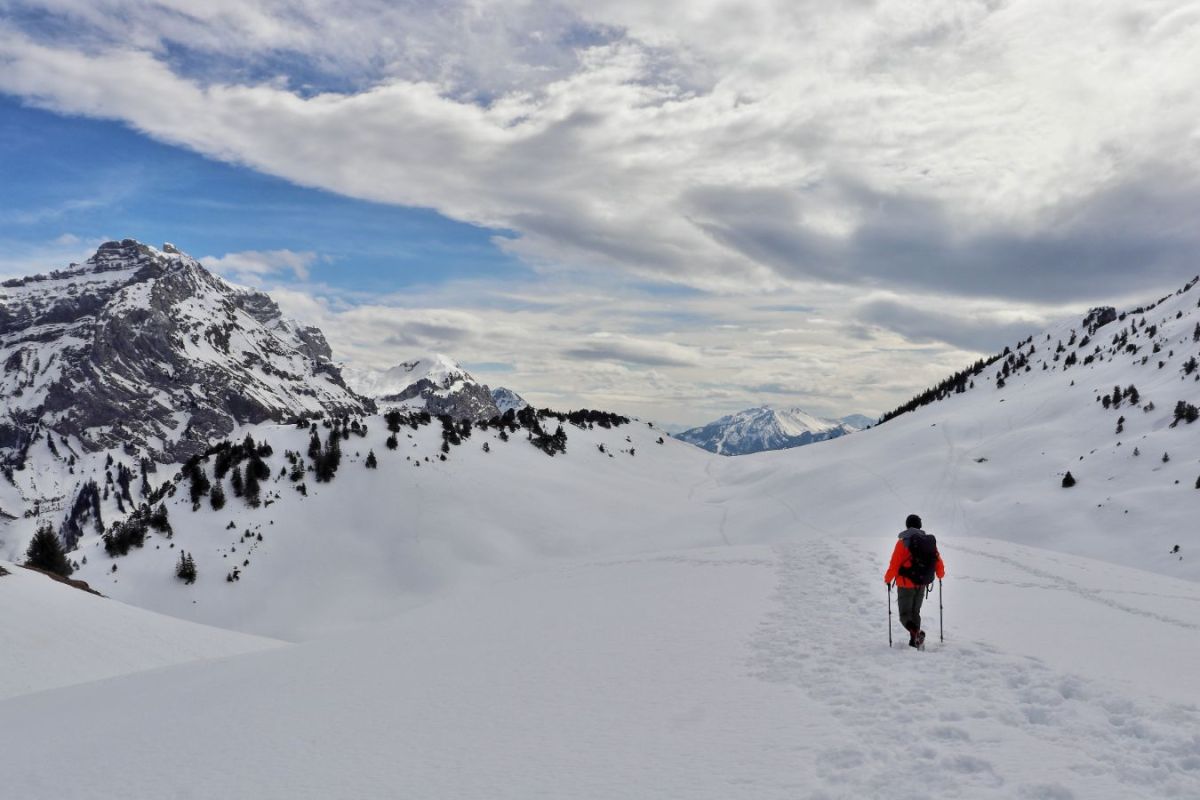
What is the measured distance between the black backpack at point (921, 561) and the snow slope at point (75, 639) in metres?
25.1

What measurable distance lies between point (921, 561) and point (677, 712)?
798 centimetres

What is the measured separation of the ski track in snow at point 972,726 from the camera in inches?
303

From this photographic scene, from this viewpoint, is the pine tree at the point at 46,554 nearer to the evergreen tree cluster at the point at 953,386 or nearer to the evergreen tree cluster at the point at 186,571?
the evergreen tree cluster at the point at 186,571

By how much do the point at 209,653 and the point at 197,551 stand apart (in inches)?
2285

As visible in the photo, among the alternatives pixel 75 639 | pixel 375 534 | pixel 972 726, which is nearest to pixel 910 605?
pixel 972 726

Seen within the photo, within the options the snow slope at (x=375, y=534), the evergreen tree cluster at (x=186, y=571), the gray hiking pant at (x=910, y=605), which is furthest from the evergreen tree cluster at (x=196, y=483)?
the gray hiking pant at (x=910, y=605)

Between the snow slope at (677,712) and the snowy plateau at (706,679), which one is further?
the snowy plateau at (706,679)

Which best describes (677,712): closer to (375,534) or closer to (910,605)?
(910,605)

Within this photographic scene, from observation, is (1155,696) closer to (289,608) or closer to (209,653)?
(209,653)

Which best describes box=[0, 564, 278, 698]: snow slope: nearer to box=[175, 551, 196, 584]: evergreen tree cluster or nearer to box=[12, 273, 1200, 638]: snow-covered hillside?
box=[12, 273, 1200, 638]: snow-covered hillside

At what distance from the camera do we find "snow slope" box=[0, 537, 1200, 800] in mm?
8148

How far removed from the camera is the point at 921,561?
1516cm

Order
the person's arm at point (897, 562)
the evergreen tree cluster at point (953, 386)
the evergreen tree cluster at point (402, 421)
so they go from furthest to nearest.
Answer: the evergreen tree cluster at point (953, 386)
the evergreen tree cluster at point (402, 421)
the person's arm at point (897, 562)

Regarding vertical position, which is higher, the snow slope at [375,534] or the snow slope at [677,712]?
the snow slope at [677,712]
